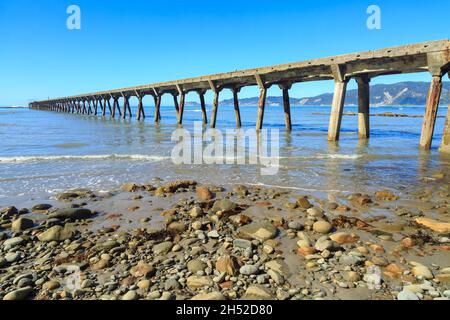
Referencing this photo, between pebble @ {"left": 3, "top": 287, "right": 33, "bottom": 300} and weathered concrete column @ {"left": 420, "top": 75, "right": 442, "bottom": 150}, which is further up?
weathered concrete column @ {"left": 420, "top": 75, "right": 442, "bottom": 150}

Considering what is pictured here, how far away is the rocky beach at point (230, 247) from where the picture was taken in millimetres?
3090

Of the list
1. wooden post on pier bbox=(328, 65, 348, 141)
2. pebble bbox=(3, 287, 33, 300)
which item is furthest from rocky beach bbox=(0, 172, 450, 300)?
wooden post on pier bbox=(328, 65, 348, 141)

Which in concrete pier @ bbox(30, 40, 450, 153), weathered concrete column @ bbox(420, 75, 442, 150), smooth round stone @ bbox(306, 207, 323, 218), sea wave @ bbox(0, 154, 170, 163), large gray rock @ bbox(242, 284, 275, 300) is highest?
concrete pier @ bbox(30, 40, 450, 153)

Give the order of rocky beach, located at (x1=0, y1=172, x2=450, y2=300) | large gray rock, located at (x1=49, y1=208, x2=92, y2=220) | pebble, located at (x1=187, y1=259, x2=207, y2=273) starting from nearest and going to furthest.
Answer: rocky beach, located at (x1=0, y1=172, x2=450, y2=300)
pebble, located at (x1=187, y1=259, x2=207, y2=273)
large gray rock, located at (x1=49, y1=208, x2=92, y2=220)

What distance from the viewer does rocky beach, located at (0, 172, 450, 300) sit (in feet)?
10.1

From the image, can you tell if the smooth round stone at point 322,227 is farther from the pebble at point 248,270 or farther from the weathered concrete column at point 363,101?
the weathered concrete column at point 363,101

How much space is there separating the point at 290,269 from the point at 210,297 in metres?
1.13

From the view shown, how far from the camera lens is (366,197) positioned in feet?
19.7

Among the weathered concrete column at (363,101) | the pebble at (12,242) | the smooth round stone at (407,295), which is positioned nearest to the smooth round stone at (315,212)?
the smooth round stone at (407,295)

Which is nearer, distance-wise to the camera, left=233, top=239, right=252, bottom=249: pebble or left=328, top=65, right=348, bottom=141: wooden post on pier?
left=233, top=239, right=252, bottom=249: pebble

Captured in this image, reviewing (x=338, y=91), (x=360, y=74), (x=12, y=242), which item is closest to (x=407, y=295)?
(x=12, y=242)

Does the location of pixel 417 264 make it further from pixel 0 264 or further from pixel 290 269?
pixel 0 264

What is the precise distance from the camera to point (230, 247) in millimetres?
4055

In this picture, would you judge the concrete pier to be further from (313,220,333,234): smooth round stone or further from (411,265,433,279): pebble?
(411,265,433,279): pebble
